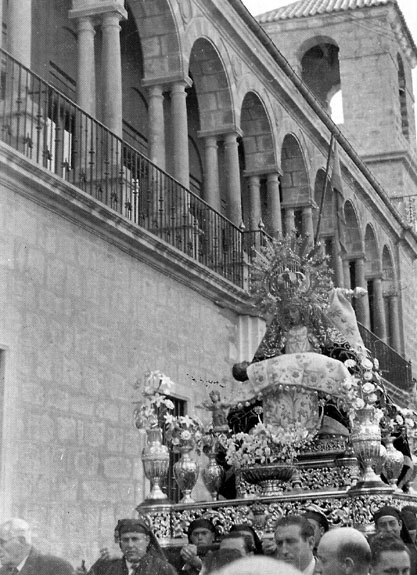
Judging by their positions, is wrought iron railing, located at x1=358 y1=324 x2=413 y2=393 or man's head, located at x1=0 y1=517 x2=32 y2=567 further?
wrought iron railing, located at x1=358 y1=324 x2=413 y2=393

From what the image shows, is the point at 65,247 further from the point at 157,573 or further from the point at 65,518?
the point at 157,573

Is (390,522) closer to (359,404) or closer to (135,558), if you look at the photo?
(359,404)

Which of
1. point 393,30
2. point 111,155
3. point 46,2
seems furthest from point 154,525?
point 393,30

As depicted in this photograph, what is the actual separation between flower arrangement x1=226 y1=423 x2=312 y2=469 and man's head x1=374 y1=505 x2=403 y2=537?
4.94ft

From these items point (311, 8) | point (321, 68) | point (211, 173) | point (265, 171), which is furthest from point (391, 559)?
point (321, 68)

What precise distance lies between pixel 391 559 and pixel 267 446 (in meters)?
5.52

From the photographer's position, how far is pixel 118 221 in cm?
1227

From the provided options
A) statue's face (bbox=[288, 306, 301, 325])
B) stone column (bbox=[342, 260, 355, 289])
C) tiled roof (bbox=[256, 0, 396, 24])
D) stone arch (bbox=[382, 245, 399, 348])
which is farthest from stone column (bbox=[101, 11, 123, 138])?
tiled roof (bbox=[256, 0, 396, 24])

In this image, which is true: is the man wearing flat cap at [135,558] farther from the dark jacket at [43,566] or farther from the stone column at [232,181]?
the stone column at [232,181]

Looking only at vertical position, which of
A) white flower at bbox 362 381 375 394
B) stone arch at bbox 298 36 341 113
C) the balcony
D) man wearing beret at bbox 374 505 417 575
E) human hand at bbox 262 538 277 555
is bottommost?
human hand at bbox 262 538 277 555

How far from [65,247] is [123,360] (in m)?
1.69

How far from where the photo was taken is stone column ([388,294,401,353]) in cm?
2804

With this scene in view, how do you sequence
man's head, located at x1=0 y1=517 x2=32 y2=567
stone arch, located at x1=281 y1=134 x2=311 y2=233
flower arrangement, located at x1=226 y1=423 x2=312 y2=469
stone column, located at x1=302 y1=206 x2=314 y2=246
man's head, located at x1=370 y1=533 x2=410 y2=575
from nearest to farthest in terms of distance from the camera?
man's head, located at x1=370 y1=533 x2=410 y2=575, man's head, located at x1=0 y1=517 x2=32 y2=567, flower arrangement, located at x1=226 y1=423 x2=312 y2=469, stone column, located at x1=302 y1=206 x2=314 y2=246, stone arch, located at x1=281 y1=134 x2=311 y2=233

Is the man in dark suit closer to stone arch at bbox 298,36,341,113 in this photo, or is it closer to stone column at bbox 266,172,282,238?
stone column at bbox 266,172,282,238
